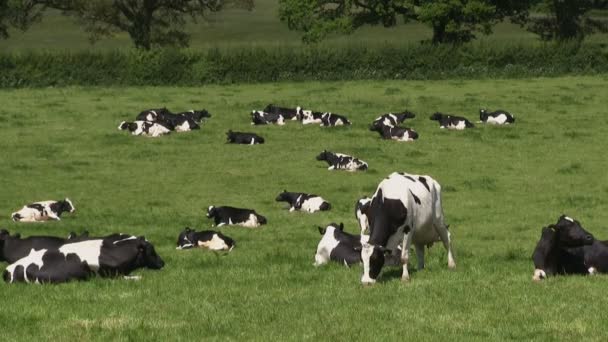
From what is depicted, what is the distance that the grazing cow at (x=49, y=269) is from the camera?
1520 cm

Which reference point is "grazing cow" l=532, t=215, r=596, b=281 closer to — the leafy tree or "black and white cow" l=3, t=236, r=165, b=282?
"black and white cow" l=3, t=236, r=165, b=282

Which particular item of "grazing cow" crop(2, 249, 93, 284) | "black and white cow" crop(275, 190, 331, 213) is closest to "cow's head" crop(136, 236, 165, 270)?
"grazing cow" crop(2, 249, 93, 284)

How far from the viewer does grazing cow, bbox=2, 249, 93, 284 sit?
49.9 feet

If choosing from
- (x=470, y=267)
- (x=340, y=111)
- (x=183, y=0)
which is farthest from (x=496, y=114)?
(x=183, y=0)

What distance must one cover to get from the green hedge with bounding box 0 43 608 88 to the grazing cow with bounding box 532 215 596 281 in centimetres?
4282

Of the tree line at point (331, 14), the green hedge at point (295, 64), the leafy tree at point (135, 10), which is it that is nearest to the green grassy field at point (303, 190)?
the green hedge at point (295, 64)

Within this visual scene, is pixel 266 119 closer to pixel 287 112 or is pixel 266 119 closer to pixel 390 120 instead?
pixel 287 112

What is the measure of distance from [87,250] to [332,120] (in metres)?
23.9

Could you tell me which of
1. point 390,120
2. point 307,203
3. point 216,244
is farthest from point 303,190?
point 390,120

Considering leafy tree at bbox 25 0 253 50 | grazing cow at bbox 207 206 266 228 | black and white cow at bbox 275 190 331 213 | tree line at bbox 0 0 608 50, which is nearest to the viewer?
grazing cow at bbox 207 206 266 228

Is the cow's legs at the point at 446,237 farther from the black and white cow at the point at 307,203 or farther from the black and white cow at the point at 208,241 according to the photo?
the black and white cow at the point at 307,203

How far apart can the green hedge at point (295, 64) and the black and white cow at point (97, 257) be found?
41419mm

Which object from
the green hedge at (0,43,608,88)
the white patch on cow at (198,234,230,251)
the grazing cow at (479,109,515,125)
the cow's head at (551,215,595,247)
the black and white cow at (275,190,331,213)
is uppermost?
the cow's head at (551,215,595,247)

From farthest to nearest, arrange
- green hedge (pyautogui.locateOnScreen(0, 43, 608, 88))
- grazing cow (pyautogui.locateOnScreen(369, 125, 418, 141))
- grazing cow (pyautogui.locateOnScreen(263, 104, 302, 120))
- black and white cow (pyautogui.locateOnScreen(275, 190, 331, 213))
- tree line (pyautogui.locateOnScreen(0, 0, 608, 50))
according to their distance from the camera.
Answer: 1. tree line (pyautogui.locateOnScreen(0, 0, 608, 50))
2. green hedge (pyautogui.locateOnScreen(0, 43, 608, 88))
3. grazing cow (pyautogui.locateOnScreen(263, 104, 302, 120))
4. grazing cow (pyautogui.locateOnScreen(369, 125, 418, 141))
5. black and white cow (pyautogui.locateOnScreen(275, 190, 331, 213))
